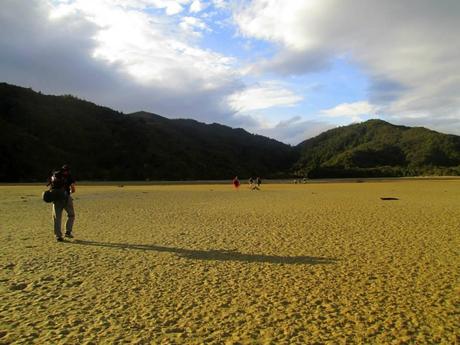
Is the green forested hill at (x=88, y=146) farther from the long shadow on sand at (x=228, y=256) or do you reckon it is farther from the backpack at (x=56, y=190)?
the long shadow on sand at (x=228, y=256)

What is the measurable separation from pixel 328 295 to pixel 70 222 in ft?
23.9

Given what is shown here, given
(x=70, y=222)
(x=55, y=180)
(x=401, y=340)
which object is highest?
(x=55, y=180)

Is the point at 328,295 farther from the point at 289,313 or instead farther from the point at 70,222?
the point at 70,222

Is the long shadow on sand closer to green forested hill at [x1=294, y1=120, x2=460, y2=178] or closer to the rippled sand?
the rippled sand

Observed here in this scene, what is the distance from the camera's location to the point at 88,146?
73.1 metres

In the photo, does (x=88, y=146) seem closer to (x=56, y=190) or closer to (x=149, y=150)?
(x=149, y=150)

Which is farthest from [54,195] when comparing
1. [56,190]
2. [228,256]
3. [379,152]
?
[379,152]

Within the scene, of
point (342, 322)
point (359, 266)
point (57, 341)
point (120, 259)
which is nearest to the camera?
point (57, 341)

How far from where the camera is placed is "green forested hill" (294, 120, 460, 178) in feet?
309

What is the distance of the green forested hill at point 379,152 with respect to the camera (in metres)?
94.1

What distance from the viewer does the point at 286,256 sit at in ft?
26.9

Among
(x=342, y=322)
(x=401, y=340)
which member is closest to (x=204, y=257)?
(x=342, y=322)

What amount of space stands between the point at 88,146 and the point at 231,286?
7274cm

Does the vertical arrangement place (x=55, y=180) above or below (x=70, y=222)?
above
